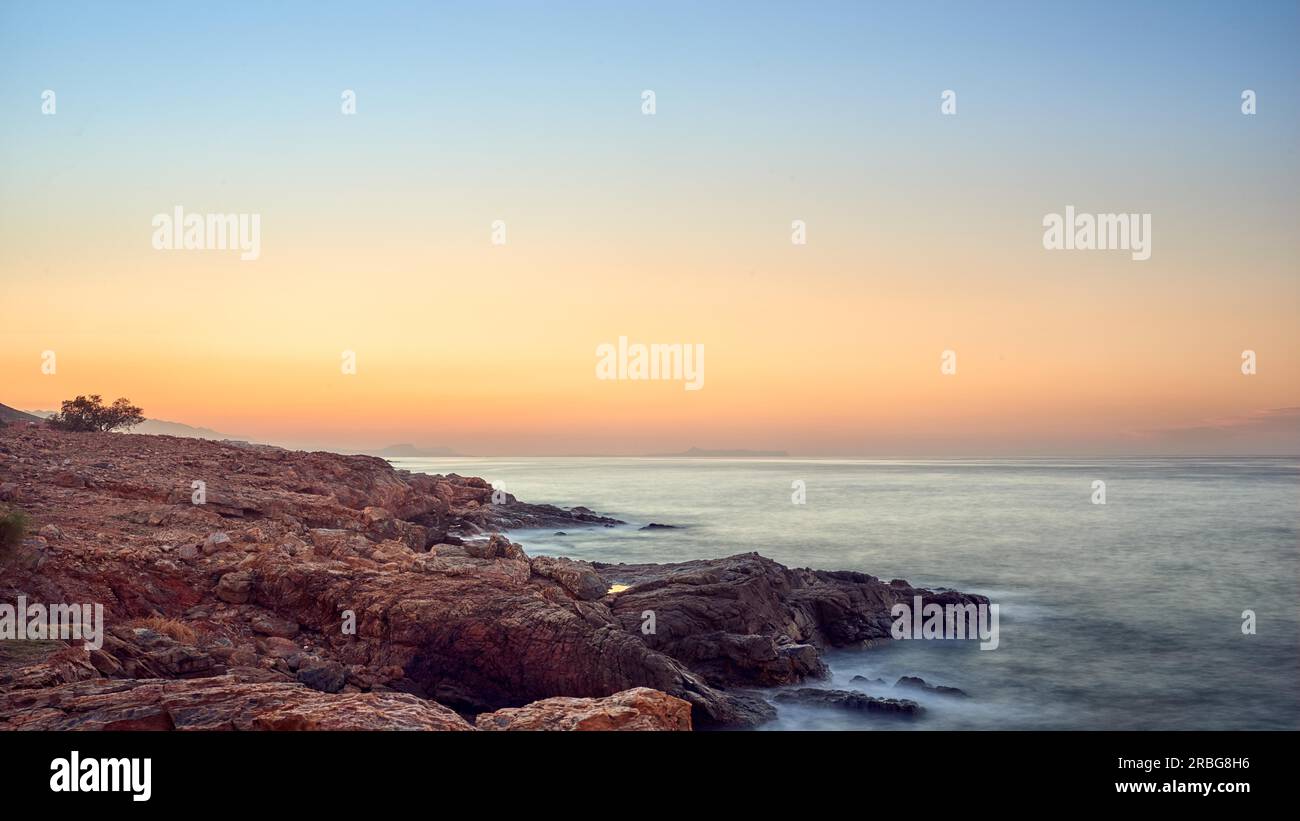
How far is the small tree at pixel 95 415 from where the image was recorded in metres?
38.8

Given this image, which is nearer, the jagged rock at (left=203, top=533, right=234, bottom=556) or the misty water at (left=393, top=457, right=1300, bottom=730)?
the jagged rock at (left=203, top=533, right=234, bottom=556)

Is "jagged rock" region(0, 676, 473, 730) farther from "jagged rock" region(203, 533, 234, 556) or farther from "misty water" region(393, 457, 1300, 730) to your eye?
"misty water" region(393, 457, 1300, 730)

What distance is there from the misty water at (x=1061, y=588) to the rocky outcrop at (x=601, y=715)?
710cm

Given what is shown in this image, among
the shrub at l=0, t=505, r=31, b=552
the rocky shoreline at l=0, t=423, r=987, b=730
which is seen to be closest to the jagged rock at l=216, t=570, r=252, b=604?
the rocky shoreline at l=0, t=423, r=987, b=730

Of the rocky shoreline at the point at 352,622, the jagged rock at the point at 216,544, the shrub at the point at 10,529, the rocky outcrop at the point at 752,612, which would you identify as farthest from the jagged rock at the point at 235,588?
the rocky outcrop at the point at 752,612

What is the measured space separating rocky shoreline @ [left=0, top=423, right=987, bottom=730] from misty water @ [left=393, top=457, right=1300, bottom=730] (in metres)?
2.04

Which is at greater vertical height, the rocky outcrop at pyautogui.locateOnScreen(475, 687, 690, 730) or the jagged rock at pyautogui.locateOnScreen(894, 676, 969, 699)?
the rocky outcrop at pyautogui.locateOnScreen(475, 687, 690, 730)

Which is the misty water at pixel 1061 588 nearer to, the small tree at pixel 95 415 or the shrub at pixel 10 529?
the shrub at pixel 10 529

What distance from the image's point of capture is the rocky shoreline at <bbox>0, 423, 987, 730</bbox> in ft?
23.3

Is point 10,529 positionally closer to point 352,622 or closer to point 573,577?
point 352,622

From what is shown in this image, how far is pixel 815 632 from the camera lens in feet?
62.8

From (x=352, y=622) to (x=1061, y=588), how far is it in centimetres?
2559

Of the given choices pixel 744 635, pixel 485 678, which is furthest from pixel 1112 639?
pixel 485 678

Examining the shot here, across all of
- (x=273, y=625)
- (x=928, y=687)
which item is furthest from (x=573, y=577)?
(x=928, y=687)
